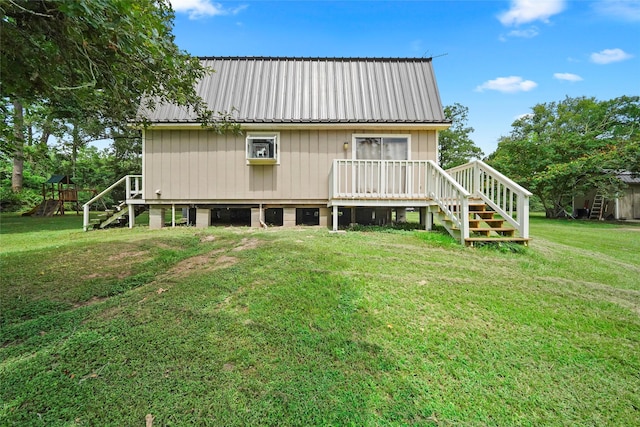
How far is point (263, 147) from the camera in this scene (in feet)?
26.0

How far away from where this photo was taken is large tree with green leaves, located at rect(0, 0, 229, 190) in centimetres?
213

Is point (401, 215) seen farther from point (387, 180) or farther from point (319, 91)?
point (319, 91)

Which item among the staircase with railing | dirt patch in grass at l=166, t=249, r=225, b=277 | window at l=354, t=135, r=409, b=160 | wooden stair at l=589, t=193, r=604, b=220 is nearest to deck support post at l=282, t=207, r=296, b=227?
the staircase with railing

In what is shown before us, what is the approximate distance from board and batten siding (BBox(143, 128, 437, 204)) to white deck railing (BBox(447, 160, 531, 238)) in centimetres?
305

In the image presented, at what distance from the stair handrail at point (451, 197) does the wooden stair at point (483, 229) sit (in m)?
0.19

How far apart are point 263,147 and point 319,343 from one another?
655cm

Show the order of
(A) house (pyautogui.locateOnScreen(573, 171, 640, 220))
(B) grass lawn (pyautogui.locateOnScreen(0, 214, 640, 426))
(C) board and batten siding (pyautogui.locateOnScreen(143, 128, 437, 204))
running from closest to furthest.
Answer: (B) grass lawn (pyautogui.locateOnScreen(0, 214, 640, 426))
(C) board and batten siding (pyautogui.locateOnScreen(143, 128, 437, 204))
(A) house (pyautogui.locateOnScreen(573, 171, 640, 220))

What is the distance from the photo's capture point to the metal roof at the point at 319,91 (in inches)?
312

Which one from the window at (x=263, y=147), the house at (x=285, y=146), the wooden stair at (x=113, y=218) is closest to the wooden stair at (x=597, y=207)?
Answer: the house at (x=285, y=146)

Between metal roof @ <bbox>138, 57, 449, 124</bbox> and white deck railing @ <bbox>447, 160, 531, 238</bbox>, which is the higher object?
metal roof @ <bbox>138, 57, 449, 124</bbox>

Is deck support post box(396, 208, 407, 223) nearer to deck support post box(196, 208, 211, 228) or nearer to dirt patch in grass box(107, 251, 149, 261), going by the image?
deck support post box(196, 208, 211, 228)

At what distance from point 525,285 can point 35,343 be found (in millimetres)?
5305

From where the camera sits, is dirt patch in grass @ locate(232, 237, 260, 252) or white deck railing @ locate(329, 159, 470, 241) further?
white deck railing @ locate(329, 159, 470, 241)

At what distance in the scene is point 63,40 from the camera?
2.37 metres
